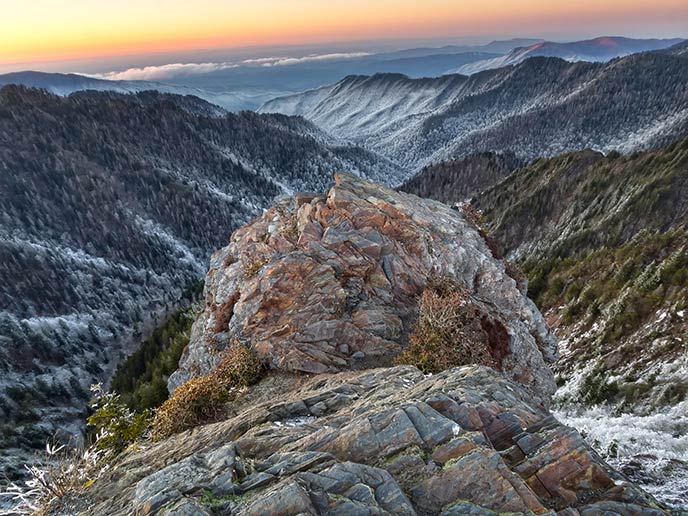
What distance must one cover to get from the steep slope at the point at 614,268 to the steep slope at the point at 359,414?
273 inches

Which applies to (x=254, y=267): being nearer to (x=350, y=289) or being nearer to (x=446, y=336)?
(x=350, y=289)

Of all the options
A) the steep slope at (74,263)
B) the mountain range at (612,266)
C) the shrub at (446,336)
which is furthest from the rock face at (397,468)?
the steep slope at (74,263)

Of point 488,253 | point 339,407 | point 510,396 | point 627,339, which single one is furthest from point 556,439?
point 627,339

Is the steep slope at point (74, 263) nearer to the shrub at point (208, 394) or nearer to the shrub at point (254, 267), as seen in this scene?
the shrub at point (254, 267)

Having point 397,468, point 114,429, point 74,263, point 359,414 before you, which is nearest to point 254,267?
point 114,429

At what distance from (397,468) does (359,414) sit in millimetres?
2059

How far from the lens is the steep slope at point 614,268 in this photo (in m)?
24.5

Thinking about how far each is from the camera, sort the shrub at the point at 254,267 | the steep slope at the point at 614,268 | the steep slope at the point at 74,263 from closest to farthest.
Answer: the shrub at the point at 254,267
the steep slope at the point at 614,268
the steep slope at the point at 74,263

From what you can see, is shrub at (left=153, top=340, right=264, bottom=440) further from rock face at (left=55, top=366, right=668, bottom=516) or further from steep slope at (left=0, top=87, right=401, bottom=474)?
steep slope at (left=0, top=87, right=401, bottom=474)

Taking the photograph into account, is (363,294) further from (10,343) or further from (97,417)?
(10,343)

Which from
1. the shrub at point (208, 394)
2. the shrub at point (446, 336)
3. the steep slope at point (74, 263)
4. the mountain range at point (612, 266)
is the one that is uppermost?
the shrub at point (446, 336)

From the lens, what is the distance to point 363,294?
1847cm

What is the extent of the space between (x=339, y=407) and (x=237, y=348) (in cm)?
691

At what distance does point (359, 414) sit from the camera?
10.4 meters
